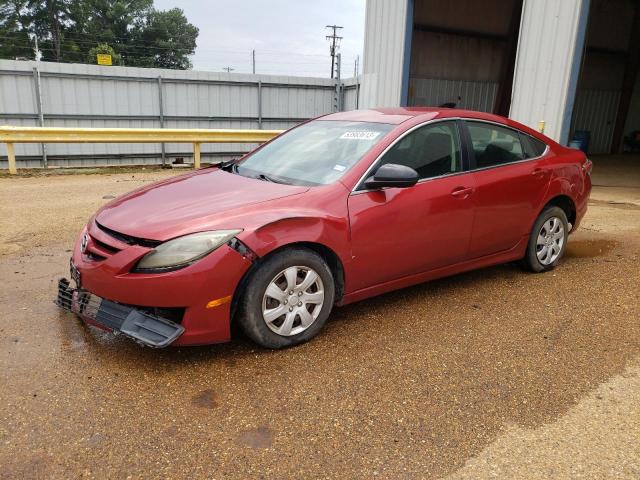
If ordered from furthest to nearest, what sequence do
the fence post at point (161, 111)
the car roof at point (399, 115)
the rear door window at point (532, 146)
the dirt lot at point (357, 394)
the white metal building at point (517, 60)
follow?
the fence post at point (161, 111)
the white metal building at point (517, 60)
the rear door window at point (532, 146)
the car roof at point (399, 115)
the dirt lot at point (357, 394)

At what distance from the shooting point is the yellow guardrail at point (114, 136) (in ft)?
34.3

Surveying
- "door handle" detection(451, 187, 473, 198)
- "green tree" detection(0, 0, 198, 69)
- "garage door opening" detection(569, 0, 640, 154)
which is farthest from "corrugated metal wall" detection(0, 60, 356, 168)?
"green tree" detection(0, 0, 198, 69)

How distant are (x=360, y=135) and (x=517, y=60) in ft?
21.4

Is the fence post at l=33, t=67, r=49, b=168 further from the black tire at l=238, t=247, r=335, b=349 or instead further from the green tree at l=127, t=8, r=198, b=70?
the green tree at l=127, t=8, r=198, b=70

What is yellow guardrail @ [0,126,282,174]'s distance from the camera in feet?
→ 34.3

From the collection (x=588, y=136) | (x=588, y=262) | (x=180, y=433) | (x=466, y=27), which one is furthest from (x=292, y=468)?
(x=588, y=136)

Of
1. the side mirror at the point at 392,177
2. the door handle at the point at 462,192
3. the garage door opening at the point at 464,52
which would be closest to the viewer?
the side mirror at the point at 392,177

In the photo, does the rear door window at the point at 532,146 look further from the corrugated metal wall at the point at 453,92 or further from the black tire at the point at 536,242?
the corrugated metal wall at the point at 453,92

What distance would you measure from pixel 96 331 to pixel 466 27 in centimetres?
1513

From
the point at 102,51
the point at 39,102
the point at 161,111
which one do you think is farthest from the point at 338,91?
the point at 102,51

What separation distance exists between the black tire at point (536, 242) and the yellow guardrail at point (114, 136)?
8.81 metres

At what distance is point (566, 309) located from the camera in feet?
13.5

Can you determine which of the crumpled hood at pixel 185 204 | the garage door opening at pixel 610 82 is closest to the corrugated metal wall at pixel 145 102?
the garage door opening at pixel 610 82

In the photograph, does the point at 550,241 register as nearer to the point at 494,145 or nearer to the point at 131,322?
the point at 494,145
